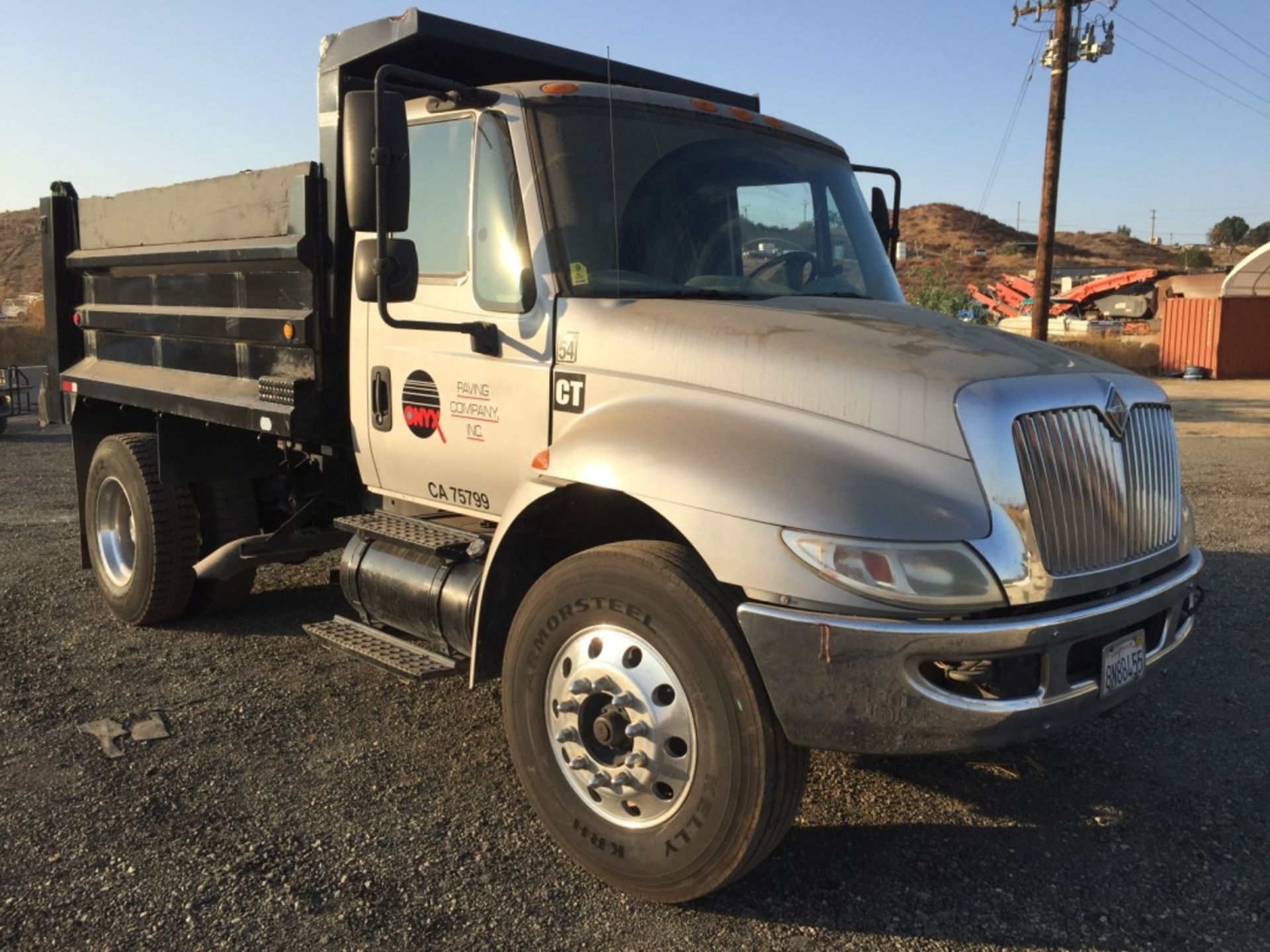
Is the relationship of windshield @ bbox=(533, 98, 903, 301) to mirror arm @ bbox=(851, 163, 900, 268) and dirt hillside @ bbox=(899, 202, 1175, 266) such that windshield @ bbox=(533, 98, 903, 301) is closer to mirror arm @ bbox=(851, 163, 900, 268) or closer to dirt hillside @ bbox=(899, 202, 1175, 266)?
mirror arm @ bbox=(851, 163, 900, 268)

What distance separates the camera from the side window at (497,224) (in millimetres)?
3967

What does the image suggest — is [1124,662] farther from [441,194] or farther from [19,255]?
[19,255]

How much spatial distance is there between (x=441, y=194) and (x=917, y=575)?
2.49 meters

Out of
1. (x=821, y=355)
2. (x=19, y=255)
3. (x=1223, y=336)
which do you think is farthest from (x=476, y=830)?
(x=19, y=255)

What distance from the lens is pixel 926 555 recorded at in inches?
113

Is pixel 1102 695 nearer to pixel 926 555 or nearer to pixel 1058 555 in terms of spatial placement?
pixel 1058 555

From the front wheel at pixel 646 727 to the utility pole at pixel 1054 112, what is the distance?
1827 centimetres

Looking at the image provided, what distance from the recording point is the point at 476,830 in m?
3.79

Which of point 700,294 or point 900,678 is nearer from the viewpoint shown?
point 900,678

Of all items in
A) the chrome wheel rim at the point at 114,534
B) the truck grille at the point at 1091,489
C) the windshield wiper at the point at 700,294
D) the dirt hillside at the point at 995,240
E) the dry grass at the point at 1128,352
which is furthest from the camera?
the dirt hillside at the point at 995,240

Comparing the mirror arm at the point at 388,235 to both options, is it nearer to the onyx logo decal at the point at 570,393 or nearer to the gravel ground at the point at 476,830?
the onyx logo decal at the point at 570,393

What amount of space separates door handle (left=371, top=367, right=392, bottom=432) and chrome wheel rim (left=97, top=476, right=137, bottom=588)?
2500 millimetres

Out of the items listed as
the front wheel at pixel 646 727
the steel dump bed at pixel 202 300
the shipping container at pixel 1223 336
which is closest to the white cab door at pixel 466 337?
the steel dump bed at pixel 202 300

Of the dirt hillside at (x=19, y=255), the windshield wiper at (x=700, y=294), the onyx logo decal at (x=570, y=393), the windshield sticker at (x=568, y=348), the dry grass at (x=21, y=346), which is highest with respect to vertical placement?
the dirt hillside at (x=19, y=255)
